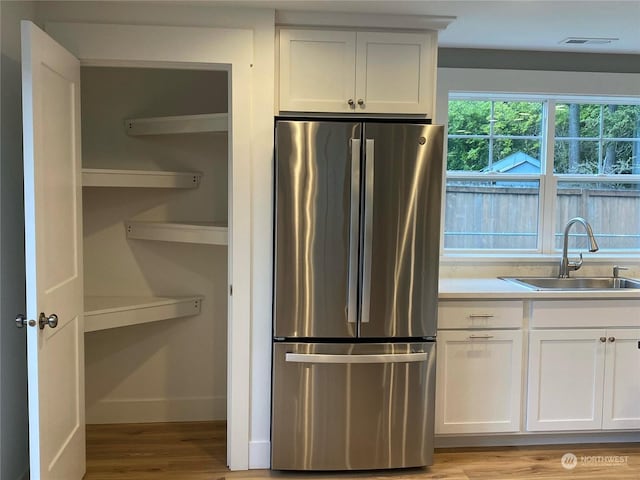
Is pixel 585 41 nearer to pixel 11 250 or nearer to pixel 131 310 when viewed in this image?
pixel 131 310

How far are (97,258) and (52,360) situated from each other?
1.13 meters

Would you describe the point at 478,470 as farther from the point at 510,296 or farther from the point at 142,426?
the point at 142,426

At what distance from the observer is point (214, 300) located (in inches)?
134

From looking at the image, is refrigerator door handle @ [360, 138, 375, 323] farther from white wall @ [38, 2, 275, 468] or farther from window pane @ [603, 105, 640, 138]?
window pane @ [603, 105, 640, 138]

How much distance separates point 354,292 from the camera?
2.62 metres

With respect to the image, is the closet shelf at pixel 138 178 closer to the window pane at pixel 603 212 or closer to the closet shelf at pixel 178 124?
the closet shelf at pixel 178 124

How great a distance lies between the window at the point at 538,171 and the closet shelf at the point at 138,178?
153 cm

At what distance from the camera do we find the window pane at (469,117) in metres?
3.53

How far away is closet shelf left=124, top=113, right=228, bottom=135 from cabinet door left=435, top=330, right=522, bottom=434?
1.52 meters

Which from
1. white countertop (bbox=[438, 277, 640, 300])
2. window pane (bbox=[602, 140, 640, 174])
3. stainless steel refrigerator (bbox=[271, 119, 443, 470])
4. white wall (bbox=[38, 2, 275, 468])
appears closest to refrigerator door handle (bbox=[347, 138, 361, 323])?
stainless steel refrigerator (bbox=[271, 119, 443, 470])

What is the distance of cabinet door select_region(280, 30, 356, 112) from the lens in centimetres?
269

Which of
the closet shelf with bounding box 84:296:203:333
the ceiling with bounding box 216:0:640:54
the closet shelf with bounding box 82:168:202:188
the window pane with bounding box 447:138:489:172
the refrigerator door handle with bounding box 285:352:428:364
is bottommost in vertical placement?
the refrigerator door handle with bounding box 285:352:428:364

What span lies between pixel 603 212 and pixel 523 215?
0.52 metres

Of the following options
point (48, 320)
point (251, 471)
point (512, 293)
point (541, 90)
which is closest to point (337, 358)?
point (251, 471)
